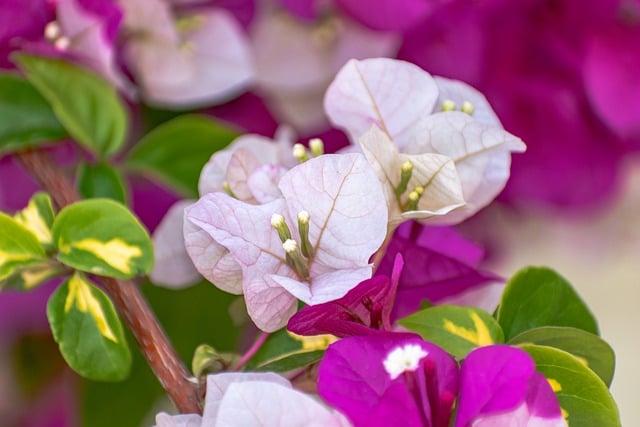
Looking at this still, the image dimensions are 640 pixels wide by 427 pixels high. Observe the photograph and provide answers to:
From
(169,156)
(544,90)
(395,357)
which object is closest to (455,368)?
(395,357)

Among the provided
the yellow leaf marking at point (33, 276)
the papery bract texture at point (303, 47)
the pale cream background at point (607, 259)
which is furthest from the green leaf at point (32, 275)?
the pale cream background at point (607, 259)

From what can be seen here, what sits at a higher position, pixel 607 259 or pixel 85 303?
pixel 85 303

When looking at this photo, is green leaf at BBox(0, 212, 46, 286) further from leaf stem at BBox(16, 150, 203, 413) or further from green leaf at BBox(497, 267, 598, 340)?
green leaf at BBox(497, 267, 598, 340)

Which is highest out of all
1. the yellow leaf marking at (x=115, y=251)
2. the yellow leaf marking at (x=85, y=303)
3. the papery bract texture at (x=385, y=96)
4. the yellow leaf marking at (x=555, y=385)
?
the papery bract texture at (x=385, y=96)

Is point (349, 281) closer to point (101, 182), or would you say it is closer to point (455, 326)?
point (455, 326)

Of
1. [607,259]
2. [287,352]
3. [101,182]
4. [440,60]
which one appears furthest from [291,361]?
[607,259]

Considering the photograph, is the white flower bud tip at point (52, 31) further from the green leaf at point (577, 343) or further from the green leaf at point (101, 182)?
the green leaf at point (577, 343)

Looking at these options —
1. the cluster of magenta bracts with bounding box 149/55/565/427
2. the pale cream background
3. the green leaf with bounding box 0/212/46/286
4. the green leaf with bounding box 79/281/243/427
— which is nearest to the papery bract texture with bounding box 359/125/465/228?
the cluster of magenta bracts with bounding box 149/55/565/427
